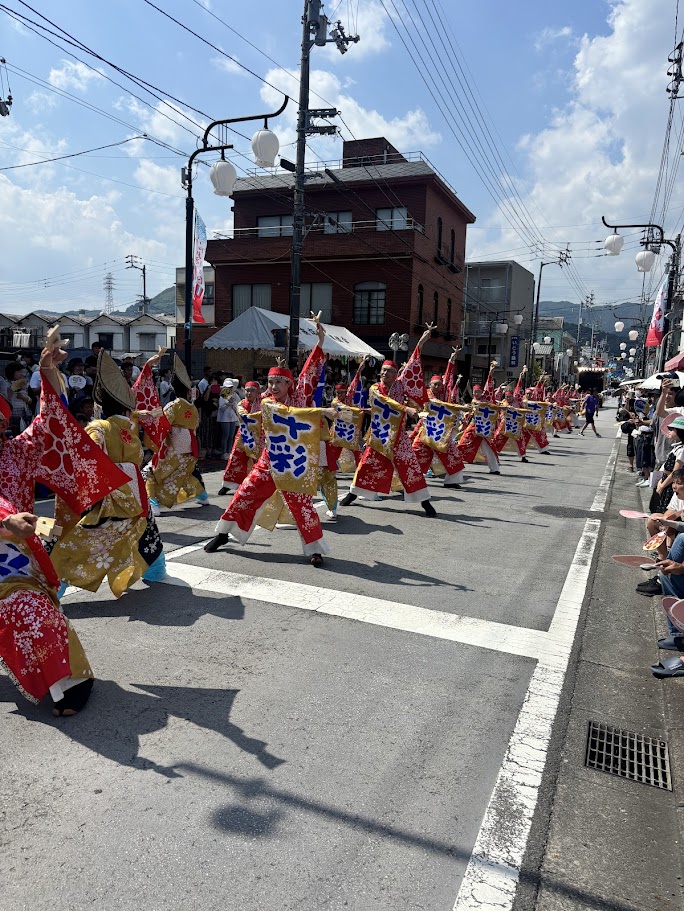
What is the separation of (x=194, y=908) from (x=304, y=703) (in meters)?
1.43

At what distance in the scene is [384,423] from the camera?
8773mm

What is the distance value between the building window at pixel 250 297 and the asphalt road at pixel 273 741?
→ 26.5 metres

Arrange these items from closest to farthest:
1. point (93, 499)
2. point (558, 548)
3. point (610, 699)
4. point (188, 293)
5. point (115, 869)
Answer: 1. point (115, 869)
2. point (610, 699)
3. point (93, 499)
4. point (558, 548)
5. point (188, 293)

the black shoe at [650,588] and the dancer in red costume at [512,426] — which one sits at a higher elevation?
the dancer in red costume at [512,426]

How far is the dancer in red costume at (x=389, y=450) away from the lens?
8742 mm

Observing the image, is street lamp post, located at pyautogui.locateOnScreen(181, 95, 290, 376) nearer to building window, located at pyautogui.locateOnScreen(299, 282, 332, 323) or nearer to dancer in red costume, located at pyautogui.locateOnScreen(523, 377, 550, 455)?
dancer in red costume, located at pyautogui.locateOnScreen(523, 377, 550, 455)

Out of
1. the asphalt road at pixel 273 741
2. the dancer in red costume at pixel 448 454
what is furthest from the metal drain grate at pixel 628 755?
the dancer in red costume at pixel 448 454

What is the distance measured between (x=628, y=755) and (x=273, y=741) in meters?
1.70

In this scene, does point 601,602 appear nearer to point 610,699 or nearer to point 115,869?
point 610,699

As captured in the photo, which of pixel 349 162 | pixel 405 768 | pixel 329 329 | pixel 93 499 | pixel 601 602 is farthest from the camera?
pixel 349 162

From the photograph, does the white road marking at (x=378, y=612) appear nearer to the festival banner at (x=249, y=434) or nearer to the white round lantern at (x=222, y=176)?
the festival banner at (x=249, y=434)

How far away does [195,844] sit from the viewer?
246 centimetres

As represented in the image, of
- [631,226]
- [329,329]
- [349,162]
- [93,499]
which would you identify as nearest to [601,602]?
[93,499]

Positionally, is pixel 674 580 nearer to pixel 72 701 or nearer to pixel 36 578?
pixel 72 701
